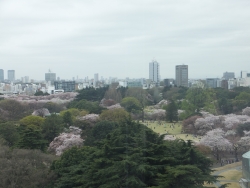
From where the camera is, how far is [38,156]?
7.27 meters

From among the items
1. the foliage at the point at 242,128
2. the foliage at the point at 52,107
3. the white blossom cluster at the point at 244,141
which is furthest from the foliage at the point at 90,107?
the white blossom cluster at the point at 244,141

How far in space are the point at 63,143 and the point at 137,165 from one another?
602 cm

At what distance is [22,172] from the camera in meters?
6.28

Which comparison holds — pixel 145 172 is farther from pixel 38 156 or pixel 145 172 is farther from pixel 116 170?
pixel 38 156

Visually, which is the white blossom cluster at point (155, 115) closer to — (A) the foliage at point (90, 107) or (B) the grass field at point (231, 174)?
(A) the foliage at point (90, 107)

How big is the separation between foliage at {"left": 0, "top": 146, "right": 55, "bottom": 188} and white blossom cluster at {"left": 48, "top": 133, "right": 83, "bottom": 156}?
390cm

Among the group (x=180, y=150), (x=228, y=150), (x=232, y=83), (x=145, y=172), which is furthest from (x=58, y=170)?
(x=232, y=83)

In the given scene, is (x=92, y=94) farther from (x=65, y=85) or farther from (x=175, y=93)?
(x=65, y=85)

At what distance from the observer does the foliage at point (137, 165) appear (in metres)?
5.37

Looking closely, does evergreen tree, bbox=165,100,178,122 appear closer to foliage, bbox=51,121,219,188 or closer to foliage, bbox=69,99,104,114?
foliage, bbox=69,99,104,114

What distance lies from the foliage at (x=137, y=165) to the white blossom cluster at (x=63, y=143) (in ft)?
12.8

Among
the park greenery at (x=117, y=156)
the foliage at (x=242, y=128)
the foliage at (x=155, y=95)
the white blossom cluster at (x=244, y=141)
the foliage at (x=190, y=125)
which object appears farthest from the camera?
the foliage at (x=155, y=95)

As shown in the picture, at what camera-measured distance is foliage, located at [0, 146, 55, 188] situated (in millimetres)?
6117

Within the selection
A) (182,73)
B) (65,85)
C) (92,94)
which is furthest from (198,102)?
(65,85)
